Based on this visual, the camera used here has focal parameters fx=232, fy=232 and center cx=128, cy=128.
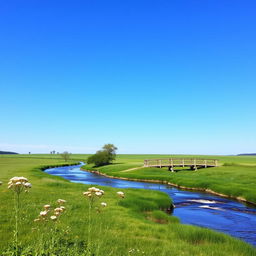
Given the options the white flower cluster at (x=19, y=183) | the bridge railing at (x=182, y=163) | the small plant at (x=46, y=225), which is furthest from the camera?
the bridge railing at (x=182, y=163)

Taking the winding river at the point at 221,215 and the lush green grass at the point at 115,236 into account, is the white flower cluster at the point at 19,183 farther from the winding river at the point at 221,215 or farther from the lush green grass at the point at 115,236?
the winding river at the point at 221,215

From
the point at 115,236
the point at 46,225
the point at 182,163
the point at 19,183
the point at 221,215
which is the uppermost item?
the point at 19,183

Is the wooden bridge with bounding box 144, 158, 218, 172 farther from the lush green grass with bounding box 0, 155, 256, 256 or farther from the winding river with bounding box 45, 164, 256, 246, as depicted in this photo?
the lush green grass with bounding box 0, 155, 256, 256

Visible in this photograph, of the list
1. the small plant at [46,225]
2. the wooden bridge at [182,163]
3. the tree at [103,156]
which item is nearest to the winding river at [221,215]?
the small plant at [46,225]

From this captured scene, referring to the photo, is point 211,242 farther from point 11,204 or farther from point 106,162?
point 106,162

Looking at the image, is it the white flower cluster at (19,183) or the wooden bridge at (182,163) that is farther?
the wooden bridge at (182,163)

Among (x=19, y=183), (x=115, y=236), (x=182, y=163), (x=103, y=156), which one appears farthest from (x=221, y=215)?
(x=103, y=156)

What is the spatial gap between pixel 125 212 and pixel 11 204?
7.90m

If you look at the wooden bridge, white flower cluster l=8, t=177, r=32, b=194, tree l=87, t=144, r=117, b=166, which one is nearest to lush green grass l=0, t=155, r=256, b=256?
white flower cluster l=8, t=177, r=32, b=194

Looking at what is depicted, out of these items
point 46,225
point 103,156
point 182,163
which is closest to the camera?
point 46,225

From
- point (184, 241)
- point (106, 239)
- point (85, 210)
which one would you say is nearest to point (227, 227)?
point (184, 241)

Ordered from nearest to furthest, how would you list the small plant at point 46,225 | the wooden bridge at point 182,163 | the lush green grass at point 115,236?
1. the small plant at point 46,225
2. the lush green grass at point 115,236
3. the wooden bridge at point 182,163

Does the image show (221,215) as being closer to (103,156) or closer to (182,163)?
(182,163)

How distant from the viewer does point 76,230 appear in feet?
36.2
